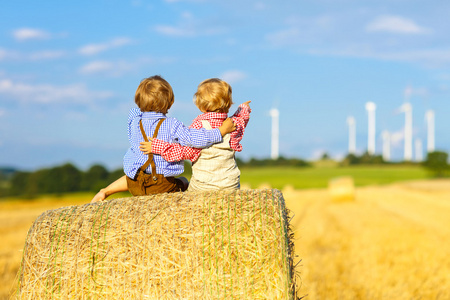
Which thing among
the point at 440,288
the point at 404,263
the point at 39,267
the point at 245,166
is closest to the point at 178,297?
the point at 39,267

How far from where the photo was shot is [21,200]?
3597 cm

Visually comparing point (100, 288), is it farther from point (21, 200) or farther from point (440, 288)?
point (21, 200)

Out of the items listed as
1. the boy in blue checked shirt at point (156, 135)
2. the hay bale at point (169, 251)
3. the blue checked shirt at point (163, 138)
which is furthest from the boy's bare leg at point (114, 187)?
the hay bale at point (169, 251)

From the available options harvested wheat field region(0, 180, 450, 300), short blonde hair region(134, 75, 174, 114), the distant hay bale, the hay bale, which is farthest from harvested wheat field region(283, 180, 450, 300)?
the distant hay bale

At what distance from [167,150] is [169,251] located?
97cm

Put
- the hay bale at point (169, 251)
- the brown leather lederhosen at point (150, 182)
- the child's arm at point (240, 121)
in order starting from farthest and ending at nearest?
1. the child's arm at point (240, 121)
2. the brown leather lederhosen at point (150, 182)
3. the hay bale at point (169, 251)

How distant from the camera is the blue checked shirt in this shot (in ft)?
16.5

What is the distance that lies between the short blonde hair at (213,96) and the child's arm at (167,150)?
0.45 m

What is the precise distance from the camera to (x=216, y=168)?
5.16 metres

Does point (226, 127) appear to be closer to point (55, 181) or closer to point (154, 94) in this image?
point (154, 94)

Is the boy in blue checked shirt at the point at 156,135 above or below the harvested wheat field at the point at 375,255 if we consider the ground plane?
above

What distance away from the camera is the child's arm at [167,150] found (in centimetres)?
502

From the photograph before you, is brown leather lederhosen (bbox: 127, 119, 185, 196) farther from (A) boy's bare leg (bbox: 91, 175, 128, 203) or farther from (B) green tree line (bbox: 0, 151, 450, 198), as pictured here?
(B) green tree line (bbox: 0, 151, 450, 198)

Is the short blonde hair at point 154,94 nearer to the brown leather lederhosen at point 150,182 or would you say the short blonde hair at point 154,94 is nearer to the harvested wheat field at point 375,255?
the brown leather lederhosen at point 150,182
